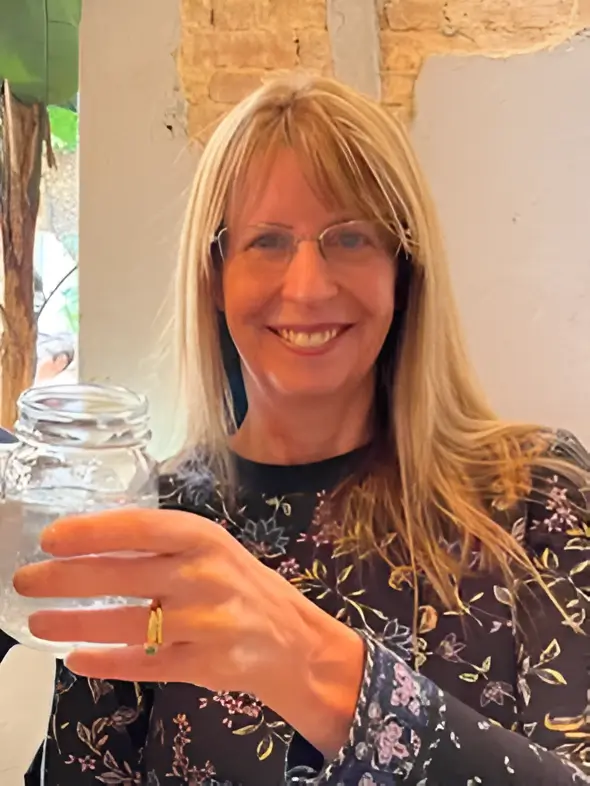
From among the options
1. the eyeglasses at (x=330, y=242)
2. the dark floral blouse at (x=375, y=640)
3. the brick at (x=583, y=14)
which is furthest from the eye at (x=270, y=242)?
the brick at (x=583, y=14)

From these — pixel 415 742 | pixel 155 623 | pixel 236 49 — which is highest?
pixel 236 49

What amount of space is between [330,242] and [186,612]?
0.50 meters

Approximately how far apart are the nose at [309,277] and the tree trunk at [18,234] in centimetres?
68

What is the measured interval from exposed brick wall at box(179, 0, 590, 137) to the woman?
1.45 ft

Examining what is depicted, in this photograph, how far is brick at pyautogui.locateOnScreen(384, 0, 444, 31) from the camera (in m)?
1.40

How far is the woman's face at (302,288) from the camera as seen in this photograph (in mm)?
911

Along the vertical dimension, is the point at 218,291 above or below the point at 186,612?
above

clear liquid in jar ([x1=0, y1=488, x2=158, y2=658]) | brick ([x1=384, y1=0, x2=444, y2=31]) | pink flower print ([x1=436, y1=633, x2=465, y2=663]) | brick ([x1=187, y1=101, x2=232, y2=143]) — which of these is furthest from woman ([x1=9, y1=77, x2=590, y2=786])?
brick ([x1=384, y1=0, x2=444, y2=31])

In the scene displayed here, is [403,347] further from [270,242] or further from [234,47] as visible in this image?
[234,47]

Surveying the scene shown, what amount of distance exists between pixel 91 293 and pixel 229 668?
951 mm

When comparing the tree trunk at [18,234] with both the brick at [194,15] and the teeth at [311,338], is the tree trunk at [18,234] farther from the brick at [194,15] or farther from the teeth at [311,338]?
Result: the teeth at [311,338]

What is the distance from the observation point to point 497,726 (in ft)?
2.23

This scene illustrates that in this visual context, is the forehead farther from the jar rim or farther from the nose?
the jar rim

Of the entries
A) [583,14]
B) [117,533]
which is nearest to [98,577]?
[117,533]
